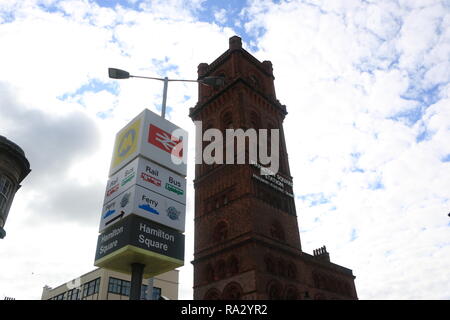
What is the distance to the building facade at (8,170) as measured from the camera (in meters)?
23.8

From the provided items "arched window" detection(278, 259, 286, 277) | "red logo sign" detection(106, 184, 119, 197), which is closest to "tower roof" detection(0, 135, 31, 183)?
Result: "red logo sign" detection(106, 184, 119, 197)

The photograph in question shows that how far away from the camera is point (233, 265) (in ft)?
115

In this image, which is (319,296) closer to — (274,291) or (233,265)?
(274,291)

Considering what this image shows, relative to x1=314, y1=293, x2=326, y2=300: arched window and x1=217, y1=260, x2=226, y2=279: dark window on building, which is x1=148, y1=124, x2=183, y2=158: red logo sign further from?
x1=314, y1=293, x2=326, y2=300: arched window

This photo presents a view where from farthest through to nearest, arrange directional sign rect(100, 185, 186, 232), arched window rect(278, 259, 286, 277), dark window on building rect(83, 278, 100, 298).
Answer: dark window on building rect(83, 278, 100, 298)
arched window rect(278, 259, 286, 277)
directional sign rect(100, 185, 186, 232)

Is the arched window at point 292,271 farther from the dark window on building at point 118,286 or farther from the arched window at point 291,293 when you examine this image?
the dark window on building at point 118,286

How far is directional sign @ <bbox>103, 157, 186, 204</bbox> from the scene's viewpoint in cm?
1355

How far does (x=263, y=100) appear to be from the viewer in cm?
4916

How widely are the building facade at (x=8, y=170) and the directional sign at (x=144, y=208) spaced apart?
13813 mm

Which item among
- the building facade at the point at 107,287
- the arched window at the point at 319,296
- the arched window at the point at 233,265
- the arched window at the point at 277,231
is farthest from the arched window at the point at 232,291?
the building facade at the point at 107,287

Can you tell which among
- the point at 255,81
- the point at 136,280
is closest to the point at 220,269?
the point at 136,280

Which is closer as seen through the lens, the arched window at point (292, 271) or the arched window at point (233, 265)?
the arched window at point (233, 265)
